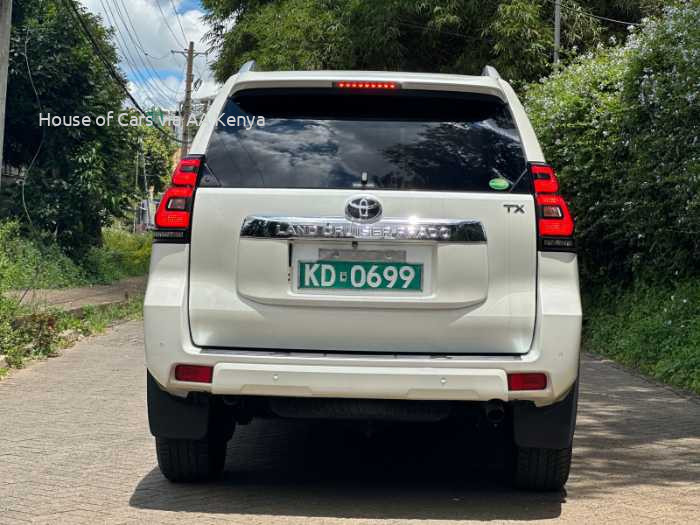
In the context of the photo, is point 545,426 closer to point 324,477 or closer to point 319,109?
point 324,477

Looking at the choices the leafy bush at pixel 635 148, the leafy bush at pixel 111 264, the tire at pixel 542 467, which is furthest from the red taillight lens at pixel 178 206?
the leafy bush at pixel 111 264

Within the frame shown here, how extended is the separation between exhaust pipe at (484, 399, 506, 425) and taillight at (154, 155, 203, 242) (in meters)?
1.52

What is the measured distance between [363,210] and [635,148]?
8334 mm

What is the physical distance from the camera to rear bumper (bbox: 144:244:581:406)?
486cm

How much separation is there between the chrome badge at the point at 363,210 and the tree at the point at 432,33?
1923 cm

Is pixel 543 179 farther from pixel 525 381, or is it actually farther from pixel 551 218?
pixel 525 381

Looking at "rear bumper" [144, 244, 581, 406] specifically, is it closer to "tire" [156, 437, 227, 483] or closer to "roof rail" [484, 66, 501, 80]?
"tire" [156, 437, 227, 483]

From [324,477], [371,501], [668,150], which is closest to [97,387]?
[324,477]

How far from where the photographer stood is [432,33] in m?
25.3

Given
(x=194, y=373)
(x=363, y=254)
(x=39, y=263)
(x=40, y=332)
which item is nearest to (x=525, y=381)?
(x=363, y=254)

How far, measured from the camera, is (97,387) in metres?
9.59

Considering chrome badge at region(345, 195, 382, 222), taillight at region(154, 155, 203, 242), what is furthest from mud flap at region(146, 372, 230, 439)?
chrome badge at region(345, 195, 382, 222)

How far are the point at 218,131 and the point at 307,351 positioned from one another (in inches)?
44.2

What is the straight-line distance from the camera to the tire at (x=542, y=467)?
5.45 m
